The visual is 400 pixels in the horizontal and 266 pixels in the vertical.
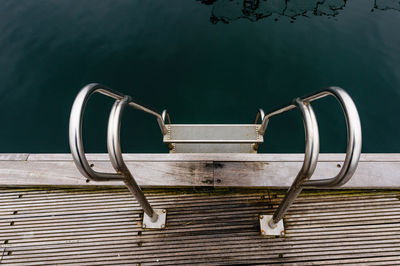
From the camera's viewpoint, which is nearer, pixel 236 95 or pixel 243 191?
pixel 243 191

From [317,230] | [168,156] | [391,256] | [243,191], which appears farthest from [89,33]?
[391,256]

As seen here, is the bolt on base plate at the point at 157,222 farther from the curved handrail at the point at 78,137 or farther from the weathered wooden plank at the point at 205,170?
the curved handrail at the point at 78,137

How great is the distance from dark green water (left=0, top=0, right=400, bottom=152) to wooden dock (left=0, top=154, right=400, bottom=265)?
8.48 feet

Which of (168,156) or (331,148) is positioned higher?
(331,148)

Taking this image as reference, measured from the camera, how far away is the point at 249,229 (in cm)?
204

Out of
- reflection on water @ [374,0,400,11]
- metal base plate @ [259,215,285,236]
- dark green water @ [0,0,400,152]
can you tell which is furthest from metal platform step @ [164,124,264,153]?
reflection on water @ [374,0,400,11]

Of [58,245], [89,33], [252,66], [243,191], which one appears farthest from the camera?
[89,33]

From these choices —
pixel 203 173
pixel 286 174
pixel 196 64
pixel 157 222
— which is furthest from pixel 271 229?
pixel 196 64

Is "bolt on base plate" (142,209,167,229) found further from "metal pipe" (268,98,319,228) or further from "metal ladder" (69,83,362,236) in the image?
"metal pipe" (268,98,319,228)

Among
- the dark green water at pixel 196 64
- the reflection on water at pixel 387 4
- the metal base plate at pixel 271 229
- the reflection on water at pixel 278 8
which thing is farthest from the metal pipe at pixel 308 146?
the reflection on water at pixel 387 4

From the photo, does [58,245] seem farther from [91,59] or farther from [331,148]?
[91,59]

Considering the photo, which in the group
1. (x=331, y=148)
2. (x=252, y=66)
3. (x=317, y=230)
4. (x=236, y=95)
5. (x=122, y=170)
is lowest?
(x=317, y=230)

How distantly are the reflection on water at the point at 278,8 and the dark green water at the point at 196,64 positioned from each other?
0.12ft

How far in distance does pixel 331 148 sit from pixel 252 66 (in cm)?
282
